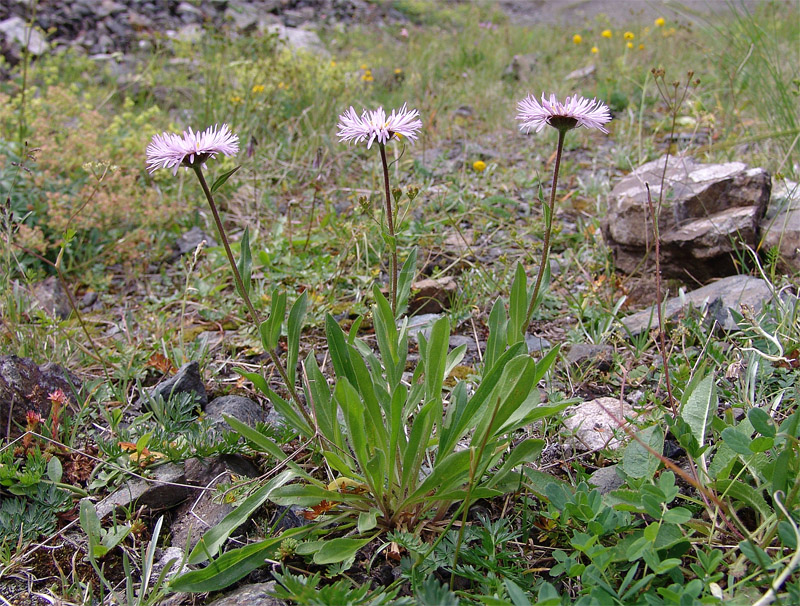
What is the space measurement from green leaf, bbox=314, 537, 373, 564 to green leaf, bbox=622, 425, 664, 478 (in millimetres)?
625

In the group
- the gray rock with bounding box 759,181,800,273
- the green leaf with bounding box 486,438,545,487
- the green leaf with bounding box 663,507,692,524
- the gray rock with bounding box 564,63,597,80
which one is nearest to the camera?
the green leaf with bounding box 663,507,692,524

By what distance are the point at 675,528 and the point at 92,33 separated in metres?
9.88

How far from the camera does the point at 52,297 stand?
274 centimetres

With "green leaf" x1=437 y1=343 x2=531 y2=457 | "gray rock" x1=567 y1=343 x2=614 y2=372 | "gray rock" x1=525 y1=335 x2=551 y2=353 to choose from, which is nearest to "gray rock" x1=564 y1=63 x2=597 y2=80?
"gray rock" x1=525 y1=335 x2=551 y2=353

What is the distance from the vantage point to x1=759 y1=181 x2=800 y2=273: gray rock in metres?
2.38

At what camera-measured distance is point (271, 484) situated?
1415 millimetres

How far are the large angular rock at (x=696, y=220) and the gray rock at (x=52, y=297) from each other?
2551 millimetres

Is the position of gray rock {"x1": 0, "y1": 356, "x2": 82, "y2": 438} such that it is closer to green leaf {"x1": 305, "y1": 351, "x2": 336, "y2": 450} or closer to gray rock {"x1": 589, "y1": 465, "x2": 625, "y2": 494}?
green leaf {"x1": 305, "y1": 351, "x2": 336, "y2": 450}

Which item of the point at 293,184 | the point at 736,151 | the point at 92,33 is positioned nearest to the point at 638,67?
the point at 736,151

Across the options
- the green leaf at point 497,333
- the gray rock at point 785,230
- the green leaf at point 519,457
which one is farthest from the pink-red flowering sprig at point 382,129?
the gray rock at point 785,230

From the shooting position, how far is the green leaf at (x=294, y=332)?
60.7 inches

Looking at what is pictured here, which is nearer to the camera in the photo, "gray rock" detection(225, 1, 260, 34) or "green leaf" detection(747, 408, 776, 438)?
"green leaf" detection(747, 408, 776, 438)

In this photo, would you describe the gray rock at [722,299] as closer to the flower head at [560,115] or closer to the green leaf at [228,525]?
the flower head at [560,115]

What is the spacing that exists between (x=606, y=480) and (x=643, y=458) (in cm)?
16
